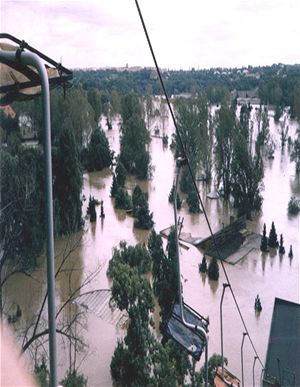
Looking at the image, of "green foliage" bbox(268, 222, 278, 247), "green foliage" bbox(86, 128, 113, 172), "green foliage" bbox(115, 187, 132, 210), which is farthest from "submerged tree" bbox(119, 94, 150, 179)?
"green foliage" bbox(268, 222, 278, 247)

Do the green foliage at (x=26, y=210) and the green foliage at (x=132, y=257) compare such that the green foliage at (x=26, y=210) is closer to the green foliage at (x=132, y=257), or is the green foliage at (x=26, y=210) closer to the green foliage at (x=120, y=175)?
the green foliage at (x=132, y=257)

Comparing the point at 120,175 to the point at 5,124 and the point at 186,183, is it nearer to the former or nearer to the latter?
the point at 186,183

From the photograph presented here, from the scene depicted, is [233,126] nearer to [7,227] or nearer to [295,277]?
[295,277]

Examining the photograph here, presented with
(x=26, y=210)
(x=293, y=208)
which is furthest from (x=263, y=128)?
(x=26, y=210)

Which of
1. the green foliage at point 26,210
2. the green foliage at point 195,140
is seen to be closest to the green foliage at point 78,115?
the green foliage at point 195,140

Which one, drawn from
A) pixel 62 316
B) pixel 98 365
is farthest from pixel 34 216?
pixel 98 365

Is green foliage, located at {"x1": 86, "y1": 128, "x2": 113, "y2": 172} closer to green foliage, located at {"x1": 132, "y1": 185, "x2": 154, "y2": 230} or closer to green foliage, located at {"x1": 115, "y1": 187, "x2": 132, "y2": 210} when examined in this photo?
green foliage, located at {"x1": 115, "y1": 187, "x2": 132, "y2": 210}
